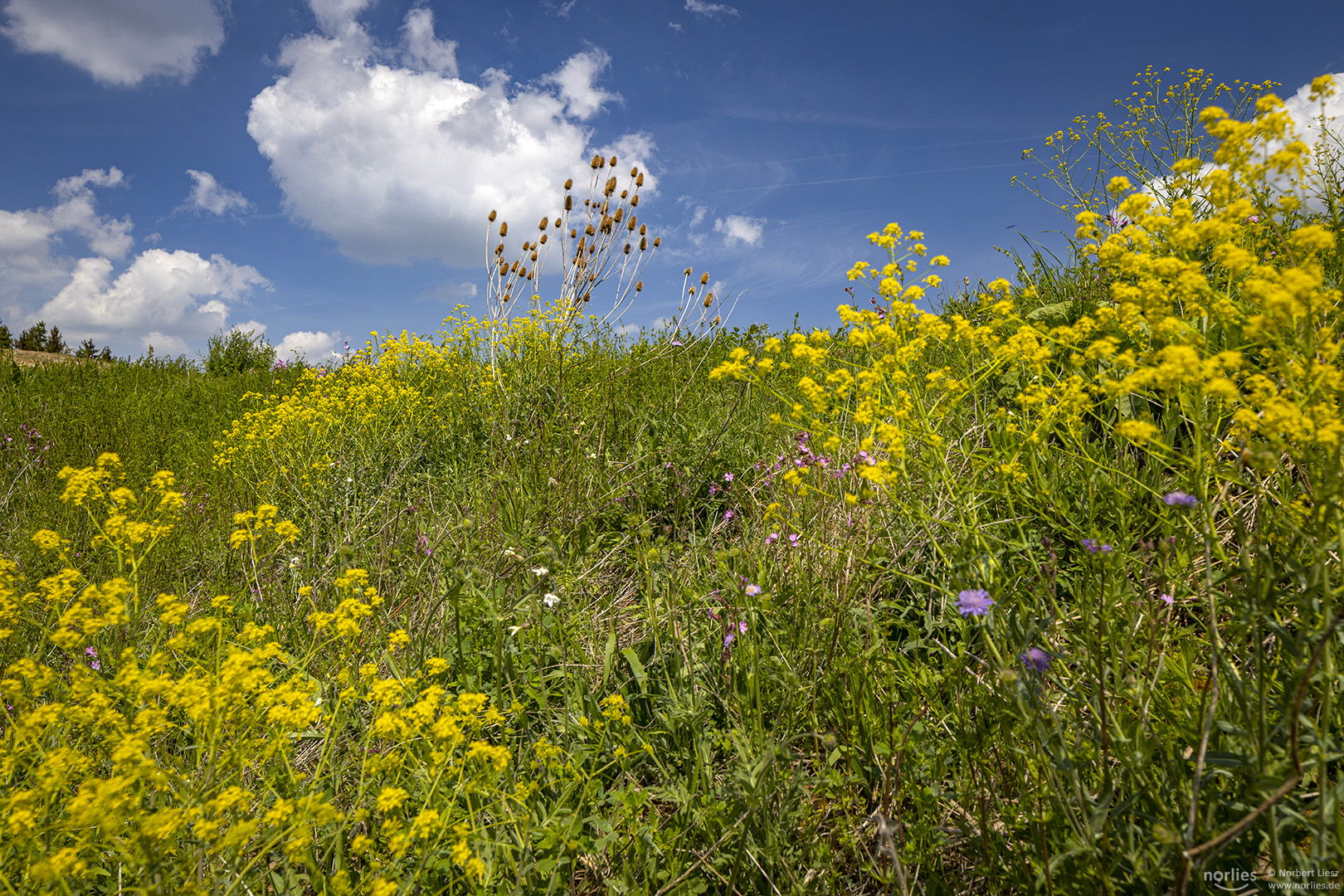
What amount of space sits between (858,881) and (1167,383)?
1335 mm

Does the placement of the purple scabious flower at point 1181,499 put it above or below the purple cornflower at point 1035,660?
above

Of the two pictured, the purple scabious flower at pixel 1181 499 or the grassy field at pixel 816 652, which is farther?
the purple scabious flower at pixel 1181 499

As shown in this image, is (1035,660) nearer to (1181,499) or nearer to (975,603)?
(975,603)

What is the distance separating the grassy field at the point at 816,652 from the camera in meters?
1.11

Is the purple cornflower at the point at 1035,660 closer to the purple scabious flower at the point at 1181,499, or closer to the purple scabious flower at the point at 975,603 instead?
the purple scabious flower at the point at 975,603

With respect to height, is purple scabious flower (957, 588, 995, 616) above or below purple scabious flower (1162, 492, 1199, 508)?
below

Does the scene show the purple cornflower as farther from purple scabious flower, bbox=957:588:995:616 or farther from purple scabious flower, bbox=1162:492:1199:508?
purple scabious flower, bbox=1162:492:1199:508

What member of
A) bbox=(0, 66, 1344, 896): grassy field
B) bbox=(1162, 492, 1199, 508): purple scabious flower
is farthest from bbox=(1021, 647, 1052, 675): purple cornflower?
bbox=(1162, 492, 1199, 508): purple scabious flower

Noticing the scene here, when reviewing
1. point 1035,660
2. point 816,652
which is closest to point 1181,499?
point 1035,660

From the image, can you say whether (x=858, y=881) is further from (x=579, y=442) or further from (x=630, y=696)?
(x=579, y=442)

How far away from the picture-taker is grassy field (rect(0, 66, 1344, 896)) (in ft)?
3.64

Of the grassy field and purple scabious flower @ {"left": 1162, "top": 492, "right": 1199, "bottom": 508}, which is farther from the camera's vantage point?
purple scabious flower @ {"left": 1162, "top": 492, "right": 1199, "bottom": 508}

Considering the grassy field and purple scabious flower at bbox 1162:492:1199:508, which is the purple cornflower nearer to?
the grassy field

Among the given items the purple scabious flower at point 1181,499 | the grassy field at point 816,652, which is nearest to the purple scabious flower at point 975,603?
the grassy field at point 816,652
